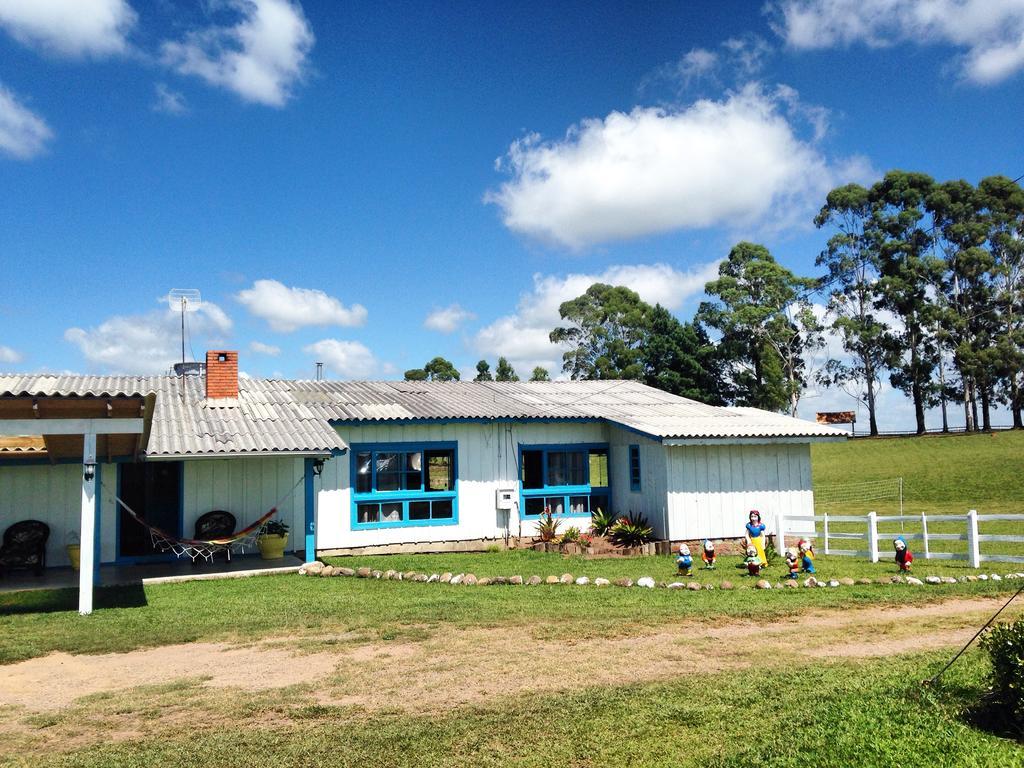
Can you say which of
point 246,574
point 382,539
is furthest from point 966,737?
point 382,539

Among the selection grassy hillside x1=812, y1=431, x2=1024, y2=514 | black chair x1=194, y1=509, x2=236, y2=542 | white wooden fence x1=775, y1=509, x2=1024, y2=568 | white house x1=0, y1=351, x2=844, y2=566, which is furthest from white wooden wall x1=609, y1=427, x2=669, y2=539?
grassy hillside x1=812, y1=431, x2=1024, y2=514

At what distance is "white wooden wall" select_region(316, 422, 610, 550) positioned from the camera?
15.8m

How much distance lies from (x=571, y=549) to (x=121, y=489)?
892 centimetres

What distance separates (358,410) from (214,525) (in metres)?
3.66

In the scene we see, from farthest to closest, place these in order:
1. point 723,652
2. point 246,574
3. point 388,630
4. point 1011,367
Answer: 1. point 1011,367
2. point 246,574
3. point 388,630
4. point 723,652

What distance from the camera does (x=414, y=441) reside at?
1661 centimetres

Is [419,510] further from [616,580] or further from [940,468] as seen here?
[940,468]

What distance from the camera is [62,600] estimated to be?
1125 centimetres

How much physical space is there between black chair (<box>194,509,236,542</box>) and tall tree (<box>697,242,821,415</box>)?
36285mm

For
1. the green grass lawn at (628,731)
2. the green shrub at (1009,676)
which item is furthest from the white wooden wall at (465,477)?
the green shrub at (1009,676)

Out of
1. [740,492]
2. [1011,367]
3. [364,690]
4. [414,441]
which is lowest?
[364,690]

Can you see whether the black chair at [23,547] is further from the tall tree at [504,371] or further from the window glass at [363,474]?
the tall tree at [504,371]

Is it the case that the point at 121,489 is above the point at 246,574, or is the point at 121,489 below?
above

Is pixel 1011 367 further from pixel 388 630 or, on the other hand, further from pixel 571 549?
pixel 388 630
